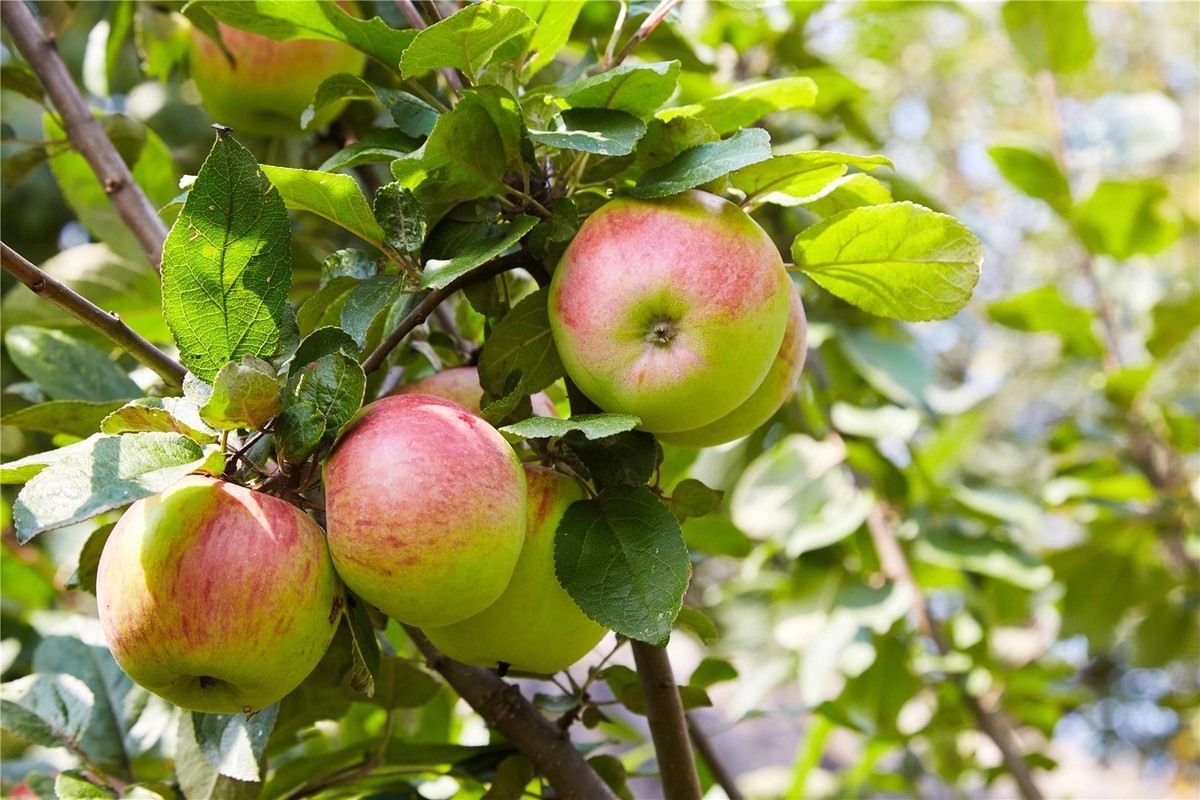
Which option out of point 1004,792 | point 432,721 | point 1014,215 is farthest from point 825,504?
point 1014,215

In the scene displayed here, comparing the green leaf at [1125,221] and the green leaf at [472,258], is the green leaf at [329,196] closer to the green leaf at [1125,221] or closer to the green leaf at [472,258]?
the green leaf at [472,258]

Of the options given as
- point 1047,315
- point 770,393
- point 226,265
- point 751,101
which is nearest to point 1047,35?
point 1047,315

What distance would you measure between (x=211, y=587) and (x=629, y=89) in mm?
359

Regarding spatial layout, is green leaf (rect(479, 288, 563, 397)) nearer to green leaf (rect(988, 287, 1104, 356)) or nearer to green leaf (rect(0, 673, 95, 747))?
green leaf (rect(0, 673, 95, 747))

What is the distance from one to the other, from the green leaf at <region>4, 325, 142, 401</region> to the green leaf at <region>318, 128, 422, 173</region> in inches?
12.4

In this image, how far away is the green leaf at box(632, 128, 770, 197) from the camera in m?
0.57

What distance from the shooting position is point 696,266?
1.89 ft

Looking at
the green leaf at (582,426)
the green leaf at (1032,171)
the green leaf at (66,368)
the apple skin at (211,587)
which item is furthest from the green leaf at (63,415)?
the green leaf at (1032,171)

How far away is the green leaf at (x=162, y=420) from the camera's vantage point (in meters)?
0.54

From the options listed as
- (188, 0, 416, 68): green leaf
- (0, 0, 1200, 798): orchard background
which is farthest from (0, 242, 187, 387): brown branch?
(188, 0, 416, 68): green leaf

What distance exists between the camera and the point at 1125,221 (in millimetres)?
1688

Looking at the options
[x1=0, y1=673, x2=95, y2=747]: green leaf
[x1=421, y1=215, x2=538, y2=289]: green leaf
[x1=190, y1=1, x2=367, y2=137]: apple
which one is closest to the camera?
[x1=421, y1=215, x2=538, y2=289]: green leaf

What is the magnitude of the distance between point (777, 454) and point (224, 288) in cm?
110

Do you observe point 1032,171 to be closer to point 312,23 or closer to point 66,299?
point 312,23
